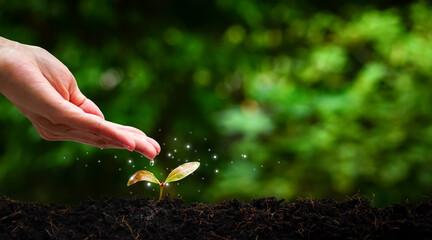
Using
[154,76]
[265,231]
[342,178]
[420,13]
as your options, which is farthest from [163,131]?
[420,13]

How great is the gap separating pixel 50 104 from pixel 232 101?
191cm

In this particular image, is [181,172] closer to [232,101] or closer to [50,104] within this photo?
[50,104]

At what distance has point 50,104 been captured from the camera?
1288 millimetres

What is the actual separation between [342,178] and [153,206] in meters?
1.89

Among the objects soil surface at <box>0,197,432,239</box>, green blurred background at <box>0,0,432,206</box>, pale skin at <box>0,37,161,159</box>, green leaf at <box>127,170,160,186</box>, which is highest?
green blurred background at <box>0,0,432,206</box>

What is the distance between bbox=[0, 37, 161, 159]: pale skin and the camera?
49.4 inches

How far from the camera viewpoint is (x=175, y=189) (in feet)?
9.34

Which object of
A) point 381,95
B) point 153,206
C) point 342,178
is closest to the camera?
point 153,206

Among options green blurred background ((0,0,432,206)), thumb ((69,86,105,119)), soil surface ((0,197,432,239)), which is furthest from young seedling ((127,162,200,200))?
green blurred background ((0,0,432,206))

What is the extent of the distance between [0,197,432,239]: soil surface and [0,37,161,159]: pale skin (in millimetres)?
214

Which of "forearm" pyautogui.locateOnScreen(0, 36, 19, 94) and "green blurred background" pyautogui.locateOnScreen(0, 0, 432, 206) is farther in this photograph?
"green blurred background" pyautogui.locateOnScreen(0, 0, 432, 206)

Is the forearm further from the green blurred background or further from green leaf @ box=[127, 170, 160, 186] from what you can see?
the green blurred background

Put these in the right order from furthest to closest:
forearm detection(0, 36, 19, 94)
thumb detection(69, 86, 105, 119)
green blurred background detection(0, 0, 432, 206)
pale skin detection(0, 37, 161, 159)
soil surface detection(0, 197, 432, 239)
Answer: green blurred background detection(0, 0, 432, 206)
thumb detection(69, 86, 105, 119)
forearm detection(0, 36, 19, 94)
pale skin detection(0, 37, 161, 159)
soil surface detection(0, 197, 432, 239)

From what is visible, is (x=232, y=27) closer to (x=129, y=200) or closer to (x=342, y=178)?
(x=342, y=178)
